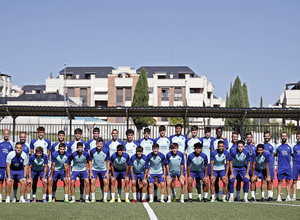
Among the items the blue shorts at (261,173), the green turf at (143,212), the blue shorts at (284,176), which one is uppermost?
the blue shorts at (261,173)

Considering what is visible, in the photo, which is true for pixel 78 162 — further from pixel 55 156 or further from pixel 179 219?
pixel 179 219

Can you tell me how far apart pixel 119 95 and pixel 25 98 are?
1685 cm

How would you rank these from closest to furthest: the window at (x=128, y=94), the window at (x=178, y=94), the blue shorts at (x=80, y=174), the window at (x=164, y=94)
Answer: the blue shorts at (x=80, y=174) → the window at (x=178, y=94) → the window at (x=164, y=94) → the window at (x=128, y=94)

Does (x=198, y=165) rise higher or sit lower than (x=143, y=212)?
higher

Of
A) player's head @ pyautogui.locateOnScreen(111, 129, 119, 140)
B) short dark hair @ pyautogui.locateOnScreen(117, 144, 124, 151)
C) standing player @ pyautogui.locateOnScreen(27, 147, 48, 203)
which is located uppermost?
player's head @ pyautogui.locateOnScreen(111, 129, 119, 140)

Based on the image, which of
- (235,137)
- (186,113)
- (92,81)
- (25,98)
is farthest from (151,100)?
(235,137)

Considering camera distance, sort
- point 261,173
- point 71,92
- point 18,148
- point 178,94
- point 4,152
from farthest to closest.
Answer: point 71,92 → point 178,94 → point 261,173 → point 4,152 → point 18,148

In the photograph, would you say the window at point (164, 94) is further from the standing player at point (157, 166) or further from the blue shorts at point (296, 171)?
the standing player at point (157, 166)

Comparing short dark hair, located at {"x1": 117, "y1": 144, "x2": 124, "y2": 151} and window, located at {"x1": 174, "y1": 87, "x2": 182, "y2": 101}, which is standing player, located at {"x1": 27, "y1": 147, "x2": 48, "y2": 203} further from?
window, located at {"x1": 174, "y1": 87, "x2": 182, "y2": 101}

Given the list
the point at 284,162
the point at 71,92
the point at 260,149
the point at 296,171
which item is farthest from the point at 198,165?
the point at 71,92

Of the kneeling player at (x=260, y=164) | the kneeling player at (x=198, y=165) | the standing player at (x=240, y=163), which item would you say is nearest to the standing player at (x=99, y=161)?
the kneeling player at (x=198, y=165)

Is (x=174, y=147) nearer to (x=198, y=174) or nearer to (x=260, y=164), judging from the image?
(x=198, y=174)

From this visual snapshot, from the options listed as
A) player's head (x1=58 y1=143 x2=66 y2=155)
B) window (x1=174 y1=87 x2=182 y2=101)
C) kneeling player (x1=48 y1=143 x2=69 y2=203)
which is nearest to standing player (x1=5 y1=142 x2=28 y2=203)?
kneeling player (x1=48 y1=143 x2=69 y2=203)

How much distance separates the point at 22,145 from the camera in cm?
1347
